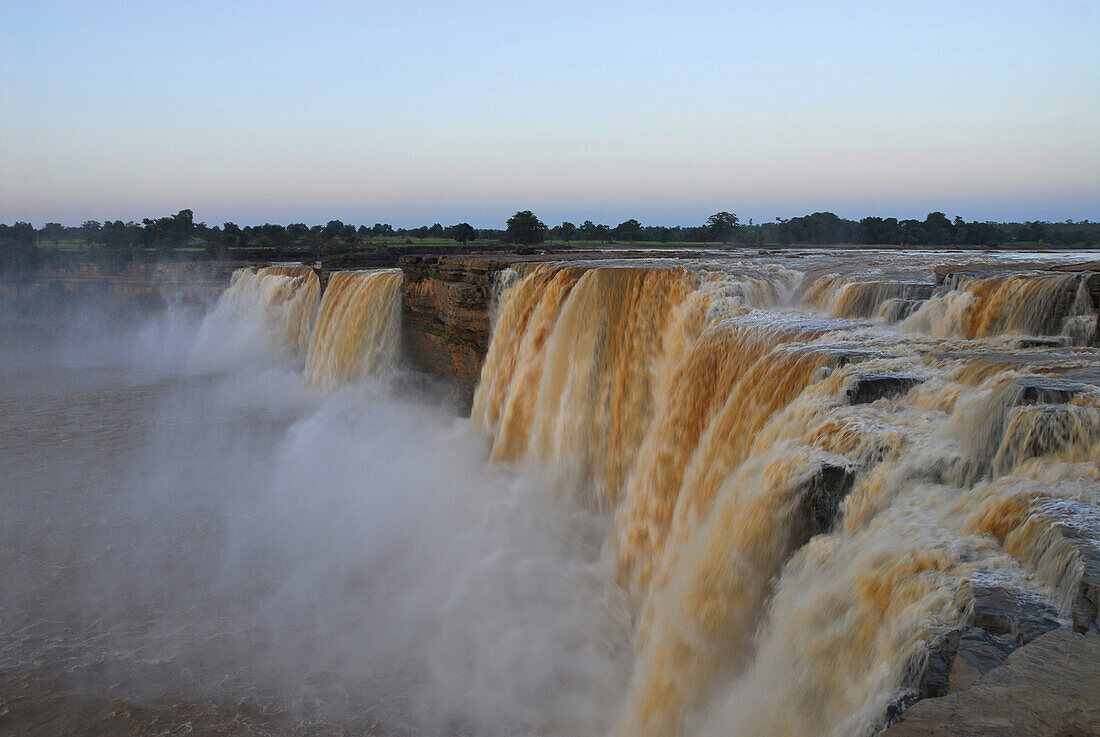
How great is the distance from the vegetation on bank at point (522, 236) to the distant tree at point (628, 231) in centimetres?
7

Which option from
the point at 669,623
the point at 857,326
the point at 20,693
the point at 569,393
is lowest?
the point at 20,693

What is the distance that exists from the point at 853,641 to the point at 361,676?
18.0ft

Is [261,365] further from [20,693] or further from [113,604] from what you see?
[20,693]

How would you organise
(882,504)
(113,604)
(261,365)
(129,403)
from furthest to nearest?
(261,365) → (129,403) → (113,604) → (882,504)

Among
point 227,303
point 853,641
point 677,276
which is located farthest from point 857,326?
point 227,303

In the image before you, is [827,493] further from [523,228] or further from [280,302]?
[523,228]

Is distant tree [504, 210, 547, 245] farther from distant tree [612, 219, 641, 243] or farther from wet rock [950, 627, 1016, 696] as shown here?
wet rock [950, 627, 1016, 696]

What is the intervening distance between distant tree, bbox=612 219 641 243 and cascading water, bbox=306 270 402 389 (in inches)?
1362

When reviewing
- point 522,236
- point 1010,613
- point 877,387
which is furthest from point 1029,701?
point 522,236

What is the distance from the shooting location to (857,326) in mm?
8469

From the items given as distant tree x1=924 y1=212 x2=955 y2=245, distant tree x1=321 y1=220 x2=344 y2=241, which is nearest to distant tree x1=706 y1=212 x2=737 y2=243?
distant tree x1=924 y1=212 x2=955 y2=245

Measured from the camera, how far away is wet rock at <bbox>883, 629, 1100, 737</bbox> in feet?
7.82

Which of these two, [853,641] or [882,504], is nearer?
[853,641]

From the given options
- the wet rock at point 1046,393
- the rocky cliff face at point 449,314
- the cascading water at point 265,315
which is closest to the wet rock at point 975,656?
the wet rock at point 1046,393
